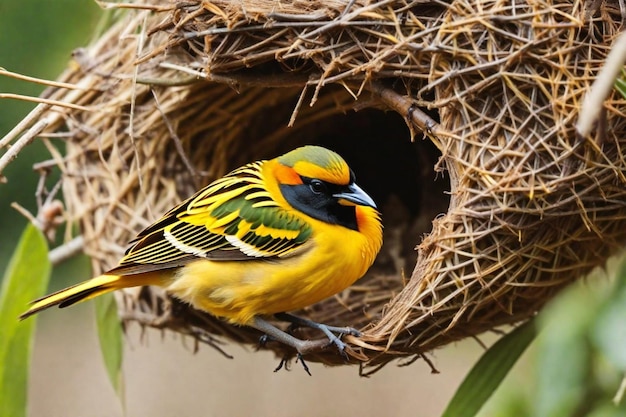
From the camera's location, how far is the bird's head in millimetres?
1930

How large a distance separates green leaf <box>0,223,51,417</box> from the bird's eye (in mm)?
699

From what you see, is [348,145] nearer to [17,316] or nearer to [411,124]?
[411,124]

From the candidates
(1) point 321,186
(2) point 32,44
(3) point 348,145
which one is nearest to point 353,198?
(1) point 321,186

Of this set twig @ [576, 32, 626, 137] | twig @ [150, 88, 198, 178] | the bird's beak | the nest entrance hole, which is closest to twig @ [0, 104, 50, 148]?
twig @ [150, 88, 198, 178]

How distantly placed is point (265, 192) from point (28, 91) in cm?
110

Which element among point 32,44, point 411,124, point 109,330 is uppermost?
point 32,44

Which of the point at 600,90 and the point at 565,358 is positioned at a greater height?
the point at 600,90

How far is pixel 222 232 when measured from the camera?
6.32ft

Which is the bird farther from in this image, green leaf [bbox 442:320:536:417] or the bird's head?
green leaf [bbox 442:320:536:417]

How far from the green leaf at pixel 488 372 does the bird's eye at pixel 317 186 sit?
0.55m

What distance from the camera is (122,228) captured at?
2.21 meters

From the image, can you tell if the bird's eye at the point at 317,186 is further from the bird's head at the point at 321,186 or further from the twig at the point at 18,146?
the twig at the point at 18,146

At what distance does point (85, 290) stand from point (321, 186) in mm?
585

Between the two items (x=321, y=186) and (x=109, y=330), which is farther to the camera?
(x=109, y=330)
